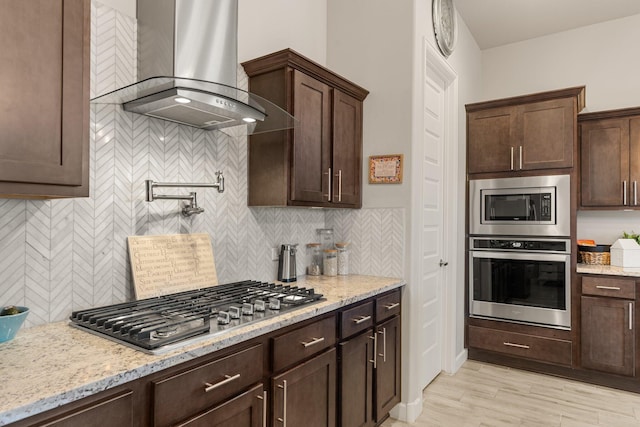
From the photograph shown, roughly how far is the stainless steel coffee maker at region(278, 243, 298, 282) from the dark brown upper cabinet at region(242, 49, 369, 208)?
0.35m

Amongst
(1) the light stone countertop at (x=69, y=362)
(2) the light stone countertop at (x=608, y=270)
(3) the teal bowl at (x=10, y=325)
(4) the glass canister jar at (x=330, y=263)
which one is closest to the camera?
(1) the light stone countertop at (x=69, y=362)

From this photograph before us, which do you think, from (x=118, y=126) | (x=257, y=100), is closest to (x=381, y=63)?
(x=257, y=100)

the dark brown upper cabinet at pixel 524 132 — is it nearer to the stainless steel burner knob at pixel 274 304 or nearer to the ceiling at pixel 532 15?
the ceiling at pixel 532 15

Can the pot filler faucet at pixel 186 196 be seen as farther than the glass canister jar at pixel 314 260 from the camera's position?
No

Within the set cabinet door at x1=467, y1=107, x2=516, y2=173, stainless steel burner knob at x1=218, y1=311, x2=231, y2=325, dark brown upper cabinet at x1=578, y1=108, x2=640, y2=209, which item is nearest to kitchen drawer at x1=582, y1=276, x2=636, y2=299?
dark brown upper cabinet at x1=578, y1=108, x2=640, y2=209

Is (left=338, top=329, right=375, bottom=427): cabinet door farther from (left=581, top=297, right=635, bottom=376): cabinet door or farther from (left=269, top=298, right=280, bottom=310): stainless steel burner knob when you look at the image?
(left=581, top=297, right=635, bottom=376): cabinet door

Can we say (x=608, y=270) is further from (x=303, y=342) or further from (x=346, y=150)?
(x=303, y=342)

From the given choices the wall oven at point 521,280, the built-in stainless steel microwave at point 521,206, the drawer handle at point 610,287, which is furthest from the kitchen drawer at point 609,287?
the built-in stainless steel microwave at point 521,206

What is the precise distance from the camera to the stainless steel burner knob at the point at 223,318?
140 cm

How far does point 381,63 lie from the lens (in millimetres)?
2754

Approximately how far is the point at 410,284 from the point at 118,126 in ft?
6.37

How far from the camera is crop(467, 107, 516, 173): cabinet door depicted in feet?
11.6

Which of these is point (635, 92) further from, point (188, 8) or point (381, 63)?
point (188, 8)

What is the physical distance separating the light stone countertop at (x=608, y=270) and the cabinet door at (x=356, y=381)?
7.05ft
